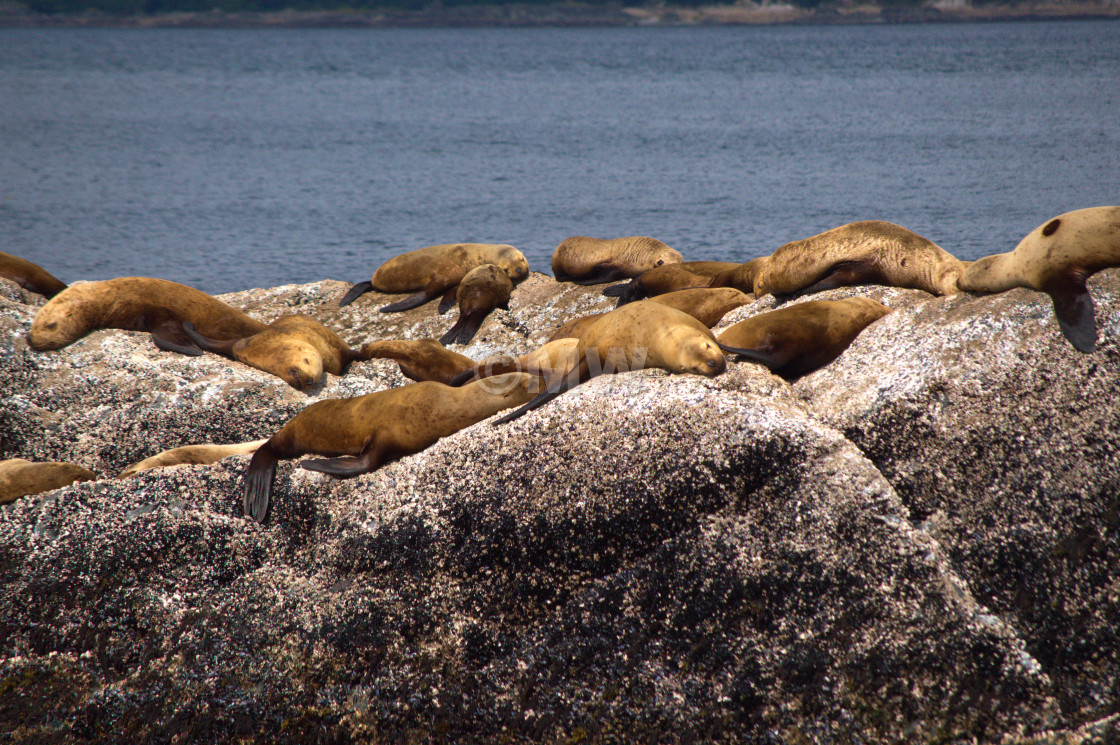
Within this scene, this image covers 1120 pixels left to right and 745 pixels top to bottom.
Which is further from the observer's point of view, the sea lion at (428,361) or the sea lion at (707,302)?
the sea lion at (428,361)

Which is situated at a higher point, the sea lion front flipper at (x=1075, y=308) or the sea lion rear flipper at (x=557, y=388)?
the sea lion front flipper at (x=1075, y=308)

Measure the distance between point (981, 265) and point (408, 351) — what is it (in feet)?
14.1

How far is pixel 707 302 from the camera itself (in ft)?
21.0

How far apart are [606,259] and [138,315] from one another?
4565mm

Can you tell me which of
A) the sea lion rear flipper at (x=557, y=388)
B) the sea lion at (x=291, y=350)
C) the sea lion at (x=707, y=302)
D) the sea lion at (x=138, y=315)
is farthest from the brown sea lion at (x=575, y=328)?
the sea lion at (x=138, y=315)

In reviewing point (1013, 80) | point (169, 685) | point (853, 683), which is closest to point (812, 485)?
point (853, 683)

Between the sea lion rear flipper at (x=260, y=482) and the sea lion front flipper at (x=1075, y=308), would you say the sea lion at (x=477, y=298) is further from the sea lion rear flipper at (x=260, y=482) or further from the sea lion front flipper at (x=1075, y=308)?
the sea lion front flipper at (x=1075, y=308)

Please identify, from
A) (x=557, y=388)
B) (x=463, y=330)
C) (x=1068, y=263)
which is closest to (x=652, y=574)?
(x=557, y=388)

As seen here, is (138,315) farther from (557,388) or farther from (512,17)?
(512,17)

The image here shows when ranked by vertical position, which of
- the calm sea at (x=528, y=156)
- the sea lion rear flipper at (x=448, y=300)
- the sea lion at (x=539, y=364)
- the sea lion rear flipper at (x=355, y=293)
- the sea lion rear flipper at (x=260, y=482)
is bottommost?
the calm sea at (x=528, y=156)

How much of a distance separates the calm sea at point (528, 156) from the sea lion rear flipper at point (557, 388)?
13.9 m

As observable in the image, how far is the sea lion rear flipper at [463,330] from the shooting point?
8.11 metres

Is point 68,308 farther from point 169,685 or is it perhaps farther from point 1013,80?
point 1013,80

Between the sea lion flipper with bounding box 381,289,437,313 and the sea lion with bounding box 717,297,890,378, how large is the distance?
4.70 m
